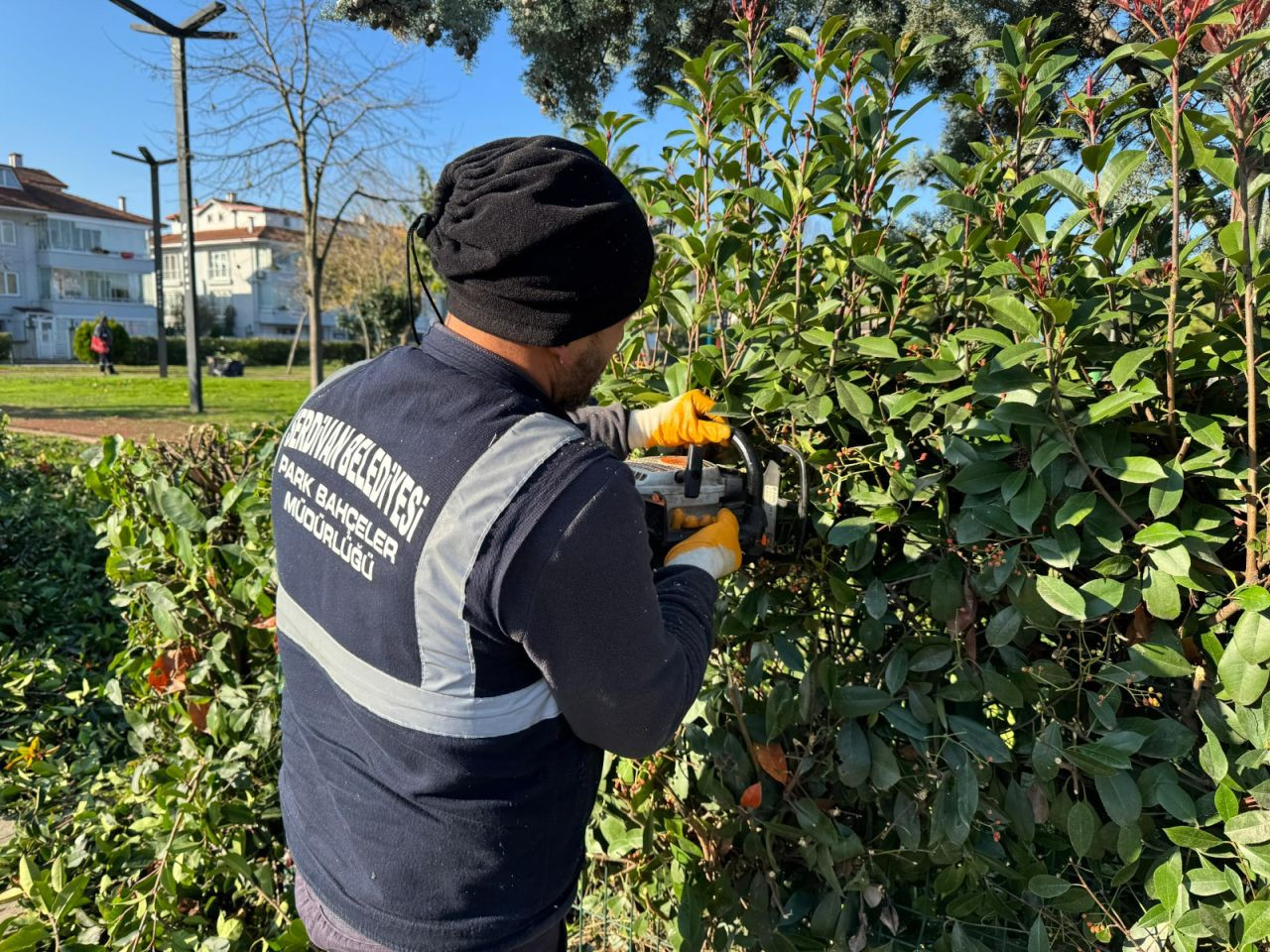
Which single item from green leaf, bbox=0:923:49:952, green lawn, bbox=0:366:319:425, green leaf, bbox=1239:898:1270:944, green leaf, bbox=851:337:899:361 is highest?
green leaf, bbox=851:337:899:361

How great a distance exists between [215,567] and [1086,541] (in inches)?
90.0

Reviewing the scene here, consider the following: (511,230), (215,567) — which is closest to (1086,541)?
(511,230)

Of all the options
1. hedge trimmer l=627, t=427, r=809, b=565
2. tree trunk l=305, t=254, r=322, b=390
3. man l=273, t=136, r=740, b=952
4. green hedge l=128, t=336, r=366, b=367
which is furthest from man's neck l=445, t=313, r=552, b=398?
green hedge l=128, t=336, r=366, b=367

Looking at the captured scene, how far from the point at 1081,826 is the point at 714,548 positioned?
786mm

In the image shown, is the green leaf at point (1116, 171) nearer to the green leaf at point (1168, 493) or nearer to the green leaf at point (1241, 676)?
the green leaf at point (1168, 493)

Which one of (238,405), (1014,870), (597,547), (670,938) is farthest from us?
(238,405)

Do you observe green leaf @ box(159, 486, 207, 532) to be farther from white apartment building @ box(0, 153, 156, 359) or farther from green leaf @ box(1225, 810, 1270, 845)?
white apartment building @ box(0, 153, 156, 359)

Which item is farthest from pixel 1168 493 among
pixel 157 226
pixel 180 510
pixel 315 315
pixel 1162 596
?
pixel 157 226

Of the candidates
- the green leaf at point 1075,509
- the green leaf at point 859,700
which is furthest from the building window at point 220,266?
the green leaf at point 1075,509

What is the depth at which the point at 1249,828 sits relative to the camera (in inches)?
53.2

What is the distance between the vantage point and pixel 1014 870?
160 centimetres

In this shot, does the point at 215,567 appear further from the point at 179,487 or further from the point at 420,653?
the point at 420,653

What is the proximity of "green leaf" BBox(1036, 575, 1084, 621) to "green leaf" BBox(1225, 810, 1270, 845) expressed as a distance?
15.7 inches

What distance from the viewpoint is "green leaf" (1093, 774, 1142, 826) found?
143cm
